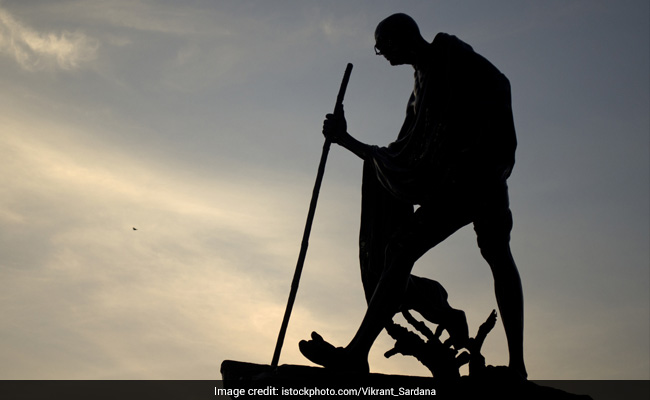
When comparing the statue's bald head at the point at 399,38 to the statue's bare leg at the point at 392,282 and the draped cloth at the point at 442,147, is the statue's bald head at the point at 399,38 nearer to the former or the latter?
the draped cloth at the point at 442,147

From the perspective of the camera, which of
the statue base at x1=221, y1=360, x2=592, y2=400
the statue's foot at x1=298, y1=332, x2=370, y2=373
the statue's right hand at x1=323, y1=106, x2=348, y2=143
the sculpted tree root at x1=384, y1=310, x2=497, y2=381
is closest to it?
the statue base at x1=221, y1=360, x2=592, y2=400

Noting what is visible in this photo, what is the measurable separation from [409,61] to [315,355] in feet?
11.3

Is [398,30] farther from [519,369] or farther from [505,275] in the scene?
[519,369]

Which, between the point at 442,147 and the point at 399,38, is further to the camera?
the point at 399,38

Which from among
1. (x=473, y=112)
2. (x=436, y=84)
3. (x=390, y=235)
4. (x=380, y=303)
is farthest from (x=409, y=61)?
(x=380, y=303)

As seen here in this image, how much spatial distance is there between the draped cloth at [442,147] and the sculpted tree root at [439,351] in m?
0.64

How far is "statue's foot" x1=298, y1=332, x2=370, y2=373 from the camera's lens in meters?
6.96

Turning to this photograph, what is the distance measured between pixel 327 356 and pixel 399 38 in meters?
3.55

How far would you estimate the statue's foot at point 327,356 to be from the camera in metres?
6.96

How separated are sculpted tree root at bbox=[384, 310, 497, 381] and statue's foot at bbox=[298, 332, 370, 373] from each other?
2.08 feet

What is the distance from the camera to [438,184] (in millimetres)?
7789

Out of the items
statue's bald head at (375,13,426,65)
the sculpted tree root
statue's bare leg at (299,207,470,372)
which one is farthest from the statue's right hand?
the sculpted tree root

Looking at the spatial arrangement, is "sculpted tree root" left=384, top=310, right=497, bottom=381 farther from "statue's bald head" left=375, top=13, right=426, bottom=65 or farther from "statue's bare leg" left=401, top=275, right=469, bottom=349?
"statue's bald head" left=375, top=13, right=426, bottom=65

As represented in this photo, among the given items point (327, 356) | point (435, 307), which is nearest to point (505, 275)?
point (435, 307)
